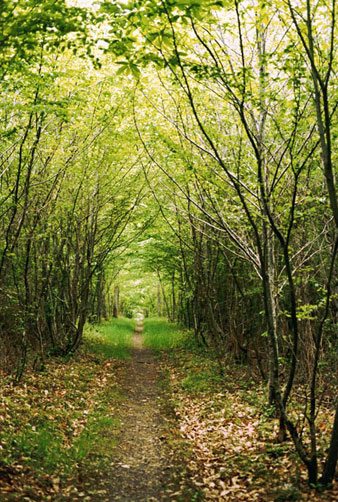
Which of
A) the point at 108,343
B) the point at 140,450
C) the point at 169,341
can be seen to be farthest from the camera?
the point at 169,341

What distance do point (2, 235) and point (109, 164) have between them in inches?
132

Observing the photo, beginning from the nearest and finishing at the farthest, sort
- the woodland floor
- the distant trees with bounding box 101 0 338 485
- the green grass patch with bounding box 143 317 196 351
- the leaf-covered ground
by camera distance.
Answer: the distant trees with bounding box 101 0 338 485, the leaf-covered ground, the woodland floor, the green grass patch with bounding box 143 317 196 351

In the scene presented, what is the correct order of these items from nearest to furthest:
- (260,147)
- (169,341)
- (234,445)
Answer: (234,445), (260,147), (169,341)

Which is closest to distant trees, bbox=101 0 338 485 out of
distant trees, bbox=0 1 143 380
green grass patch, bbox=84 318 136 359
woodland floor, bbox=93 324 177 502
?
distant trees, bbox=0 1 143 380

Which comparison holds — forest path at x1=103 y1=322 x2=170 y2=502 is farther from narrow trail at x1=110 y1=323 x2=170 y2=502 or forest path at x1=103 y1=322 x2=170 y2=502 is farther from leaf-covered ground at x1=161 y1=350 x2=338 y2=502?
leaf-covered ground at x1=161 y1=350 x2=338 y2=502

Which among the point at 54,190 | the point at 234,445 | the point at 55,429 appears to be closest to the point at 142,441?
the point at 55,429

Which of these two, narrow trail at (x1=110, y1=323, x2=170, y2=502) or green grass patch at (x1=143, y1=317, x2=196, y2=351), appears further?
green grass patch at (x1=143, y1=317, x2=196, y2=351)

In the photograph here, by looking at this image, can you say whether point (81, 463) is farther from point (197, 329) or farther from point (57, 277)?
point (197, 329)

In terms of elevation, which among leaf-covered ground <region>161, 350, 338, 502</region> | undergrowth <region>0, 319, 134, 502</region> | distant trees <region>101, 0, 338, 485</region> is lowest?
leaf-covered ground <region>161, 350, 338, 502</region>

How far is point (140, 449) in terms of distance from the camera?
256 inches

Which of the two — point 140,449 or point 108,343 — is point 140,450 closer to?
point 140,449

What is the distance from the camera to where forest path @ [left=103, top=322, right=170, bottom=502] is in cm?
514

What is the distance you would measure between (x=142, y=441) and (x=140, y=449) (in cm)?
34

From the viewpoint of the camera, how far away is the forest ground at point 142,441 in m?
4.85
